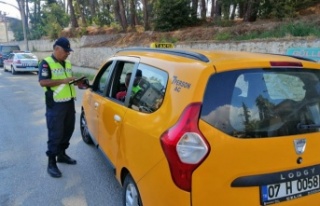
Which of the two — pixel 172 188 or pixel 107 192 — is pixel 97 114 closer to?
pixel 107 192

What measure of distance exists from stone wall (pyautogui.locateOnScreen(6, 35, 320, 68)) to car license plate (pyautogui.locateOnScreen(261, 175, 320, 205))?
659cm

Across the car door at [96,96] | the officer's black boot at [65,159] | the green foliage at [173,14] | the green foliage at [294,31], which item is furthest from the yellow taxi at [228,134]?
the green foliage at [173,14]

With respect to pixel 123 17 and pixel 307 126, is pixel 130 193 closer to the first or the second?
pixel 307 126

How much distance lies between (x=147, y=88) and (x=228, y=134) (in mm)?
994

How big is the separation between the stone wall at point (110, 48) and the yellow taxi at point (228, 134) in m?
6.46

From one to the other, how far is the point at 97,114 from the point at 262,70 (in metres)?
2.44

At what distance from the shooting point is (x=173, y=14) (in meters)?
17.4

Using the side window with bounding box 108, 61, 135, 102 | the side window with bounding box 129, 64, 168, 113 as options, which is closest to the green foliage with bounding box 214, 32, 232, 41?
the side window with bounding box 108, 61, 135, 102

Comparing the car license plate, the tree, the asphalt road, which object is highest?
the tree

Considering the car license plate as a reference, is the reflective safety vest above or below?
above

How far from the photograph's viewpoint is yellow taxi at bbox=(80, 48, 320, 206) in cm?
211

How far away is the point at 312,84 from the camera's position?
2.61 metres

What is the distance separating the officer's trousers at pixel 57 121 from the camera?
434 cm

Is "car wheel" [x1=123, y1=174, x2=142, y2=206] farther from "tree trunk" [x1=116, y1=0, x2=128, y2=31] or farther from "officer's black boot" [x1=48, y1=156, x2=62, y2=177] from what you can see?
"tree trunk" [x1=116, y1=0, x2=128, y2=31]
